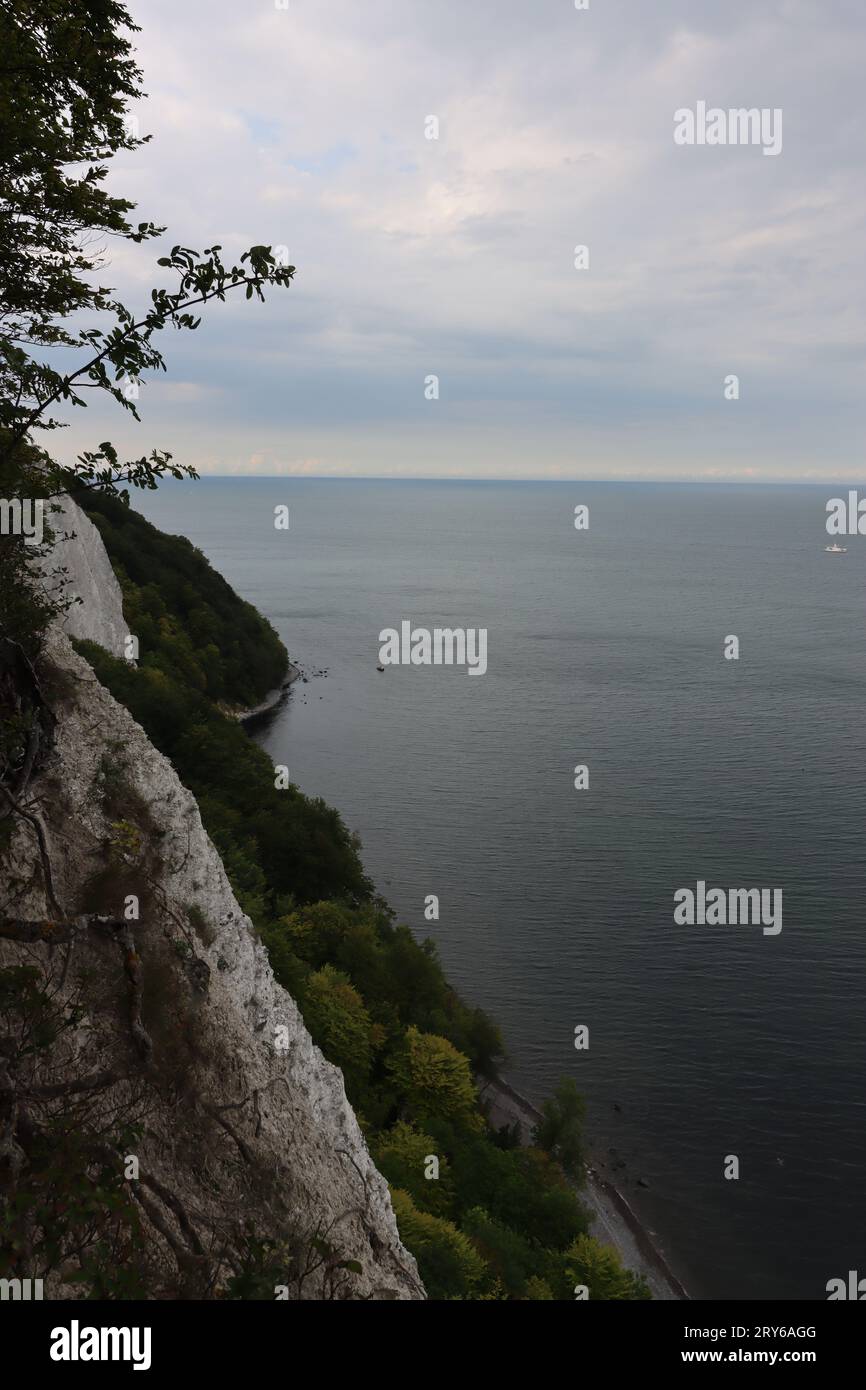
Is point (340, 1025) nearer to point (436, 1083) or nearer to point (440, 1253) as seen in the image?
point (436, 1083)

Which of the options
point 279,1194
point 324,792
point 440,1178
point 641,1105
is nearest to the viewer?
point 279,1194

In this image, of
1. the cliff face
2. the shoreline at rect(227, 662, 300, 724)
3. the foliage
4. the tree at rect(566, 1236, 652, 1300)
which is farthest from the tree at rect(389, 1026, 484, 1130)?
the shoreline at rect(227, 662, 300, 724)

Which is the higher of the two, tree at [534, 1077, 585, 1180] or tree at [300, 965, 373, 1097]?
tree at [300, 965, 373, 1097]

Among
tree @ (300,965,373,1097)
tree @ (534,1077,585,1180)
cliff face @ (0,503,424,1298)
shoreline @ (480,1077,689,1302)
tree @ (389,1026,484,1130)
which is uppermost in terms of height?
cliff face @ (0,503,424,1298)

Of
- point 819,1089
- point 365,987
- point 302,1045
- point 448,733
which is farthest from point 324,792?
point 302,1045

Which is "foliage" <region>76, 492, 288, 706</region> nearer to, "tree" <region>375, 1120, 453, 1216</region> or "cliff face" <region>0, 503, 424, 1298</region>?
"tree" <region>375, 1120, 453, 1216</region>

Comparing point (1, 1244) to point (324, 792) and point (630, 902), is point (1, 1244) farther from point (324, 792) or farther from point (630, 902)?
point (324, 792)

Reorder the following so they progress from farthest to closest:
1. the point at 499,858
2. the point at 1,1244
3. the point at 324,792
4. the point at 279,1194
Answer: the point at 324,792 → the point at 499,858 → the point at 279,1194 → the point at 1,1244
